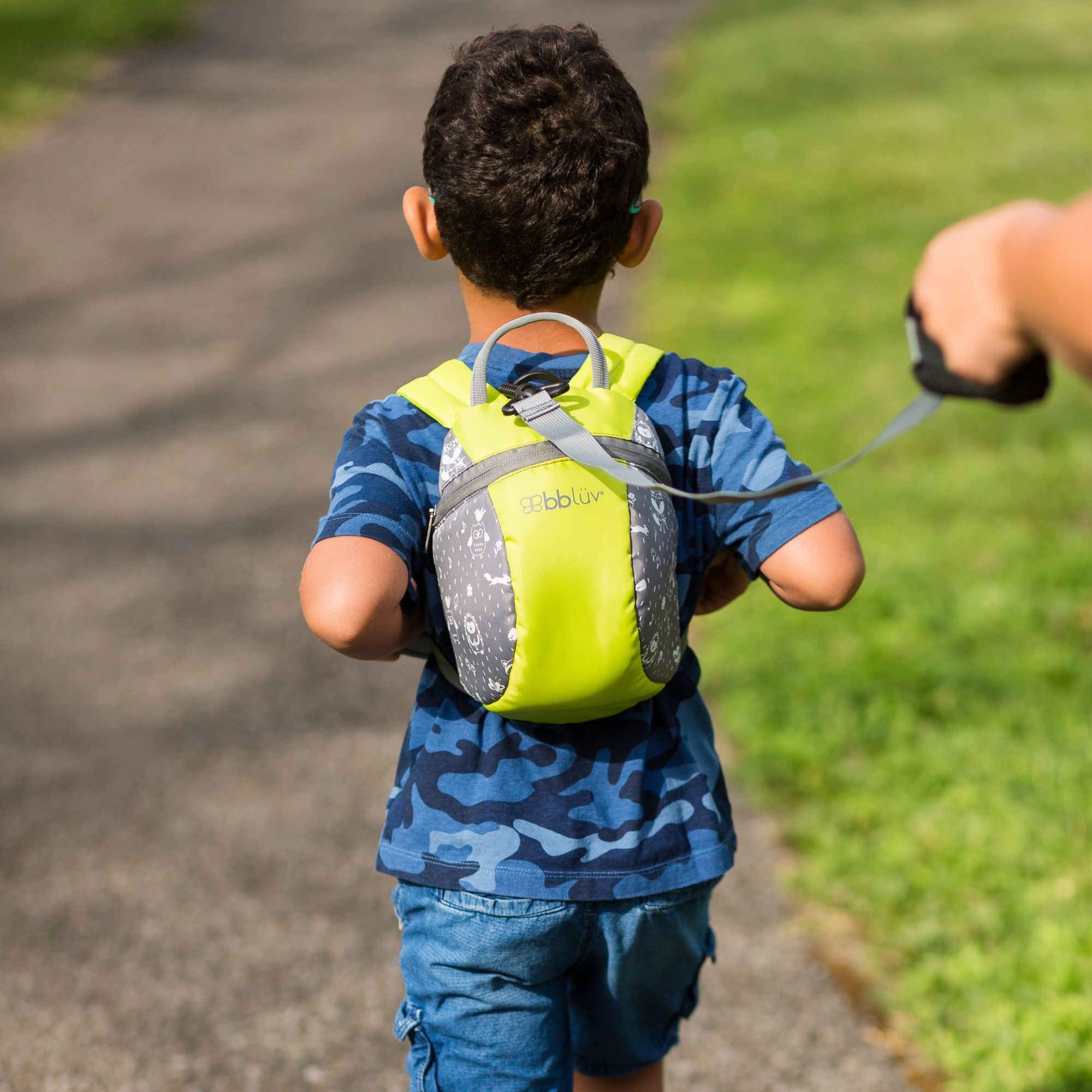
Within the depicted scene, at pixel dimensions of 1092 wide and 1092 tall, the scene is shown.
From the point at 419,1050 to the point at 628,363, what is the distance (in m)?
0.94

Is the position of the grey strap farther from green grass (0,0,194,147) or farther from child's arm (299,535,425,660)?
green grass (0,0,194,147)

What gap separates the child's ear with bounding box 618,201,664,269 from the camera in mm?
1622

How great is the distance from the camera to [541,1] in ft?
52.3

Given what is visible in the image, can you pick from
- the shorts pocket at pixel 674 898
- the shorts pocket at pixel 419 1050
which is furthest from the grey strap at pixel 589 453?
the shorts pocket at pixel 419 1050

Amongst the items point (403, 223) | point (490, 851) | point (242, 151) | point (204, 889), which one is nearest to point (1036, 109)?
point (403, 223)

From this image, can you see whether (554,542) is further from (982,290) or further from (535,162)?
(982,290)

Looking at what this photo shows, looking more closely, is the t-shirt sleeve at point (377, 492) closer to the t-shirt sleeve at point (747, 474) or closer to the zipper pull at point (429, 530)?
the zipper pull at point (429, 530)

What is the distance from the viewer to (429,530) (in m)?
1.54

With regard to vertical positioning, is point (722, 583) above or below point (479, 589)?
below

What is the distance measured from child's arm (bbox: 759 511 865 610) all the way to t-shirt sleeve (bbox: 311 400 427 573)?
16.4 inches

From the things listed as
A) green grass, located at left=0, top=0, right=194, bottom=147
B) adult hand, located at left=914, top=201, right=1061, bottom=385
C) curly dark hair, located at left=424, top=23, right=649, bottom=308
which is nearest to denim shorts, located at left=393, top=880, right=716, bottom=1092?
curly dark hair, located at left=424, top=23, right=649, bottom=308

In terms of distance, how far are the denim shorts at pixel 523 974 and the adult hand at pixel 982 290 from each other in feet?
2.96

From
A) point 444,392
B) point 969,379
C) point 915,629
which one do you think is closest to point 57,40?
point 915,629

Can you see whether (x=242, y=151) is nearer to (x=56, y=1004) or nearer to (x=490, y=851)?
(x=56, y=1004)
